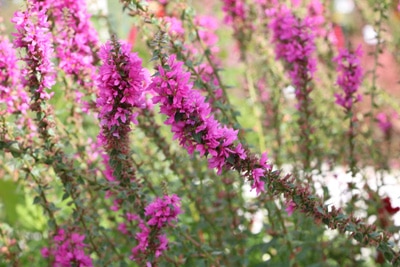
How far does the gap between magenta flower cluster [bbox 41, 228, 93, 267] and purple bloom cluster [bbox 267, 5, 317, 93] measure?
1191 millimetres

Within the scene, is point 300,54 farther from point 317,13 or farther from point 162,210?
point 317,13

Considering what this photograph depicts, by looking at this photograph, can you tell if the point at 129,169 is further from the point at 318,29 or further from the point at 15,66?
the point at 318,29

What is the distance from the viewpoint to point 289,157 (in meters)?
3.43

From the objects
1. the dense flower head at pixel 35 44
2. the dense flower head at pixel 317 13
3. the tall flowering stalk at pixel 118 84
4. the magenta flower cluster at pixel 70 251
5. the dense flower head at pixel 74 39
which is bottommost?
the magenta flower cluster at pixel 70 251

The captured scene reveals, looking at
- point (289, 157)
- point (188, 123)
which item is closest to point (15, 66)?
point (188, 123)

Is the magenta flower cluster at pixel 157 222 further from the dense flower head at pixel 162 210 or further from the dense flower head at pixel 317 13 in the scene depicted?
the dense flower head at pixel 317 13

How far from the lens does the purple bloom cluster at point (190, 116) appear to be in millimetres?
1746

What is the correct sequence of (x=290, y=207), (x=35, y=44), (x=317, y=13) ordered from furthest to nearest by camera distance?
(x=317, y=13) → (x=290, y=207) → (x=35, y=44)

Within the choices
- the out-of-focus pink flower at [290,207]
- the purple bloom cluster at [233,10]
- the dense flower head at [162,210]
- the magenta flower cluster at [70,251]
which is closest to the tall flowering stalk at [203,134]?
the out-of-focus pink flower at [290,207]

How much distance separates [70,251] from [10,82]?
28.8 inches

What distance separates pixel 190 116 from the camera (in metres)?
1.76

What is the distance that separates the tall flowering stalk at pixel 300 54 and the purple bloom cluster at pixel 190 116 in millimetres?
950

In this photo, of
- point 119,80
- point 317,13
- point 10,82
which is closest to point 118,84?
point 119,80

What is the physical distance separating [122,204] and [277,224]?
0.78 metres
